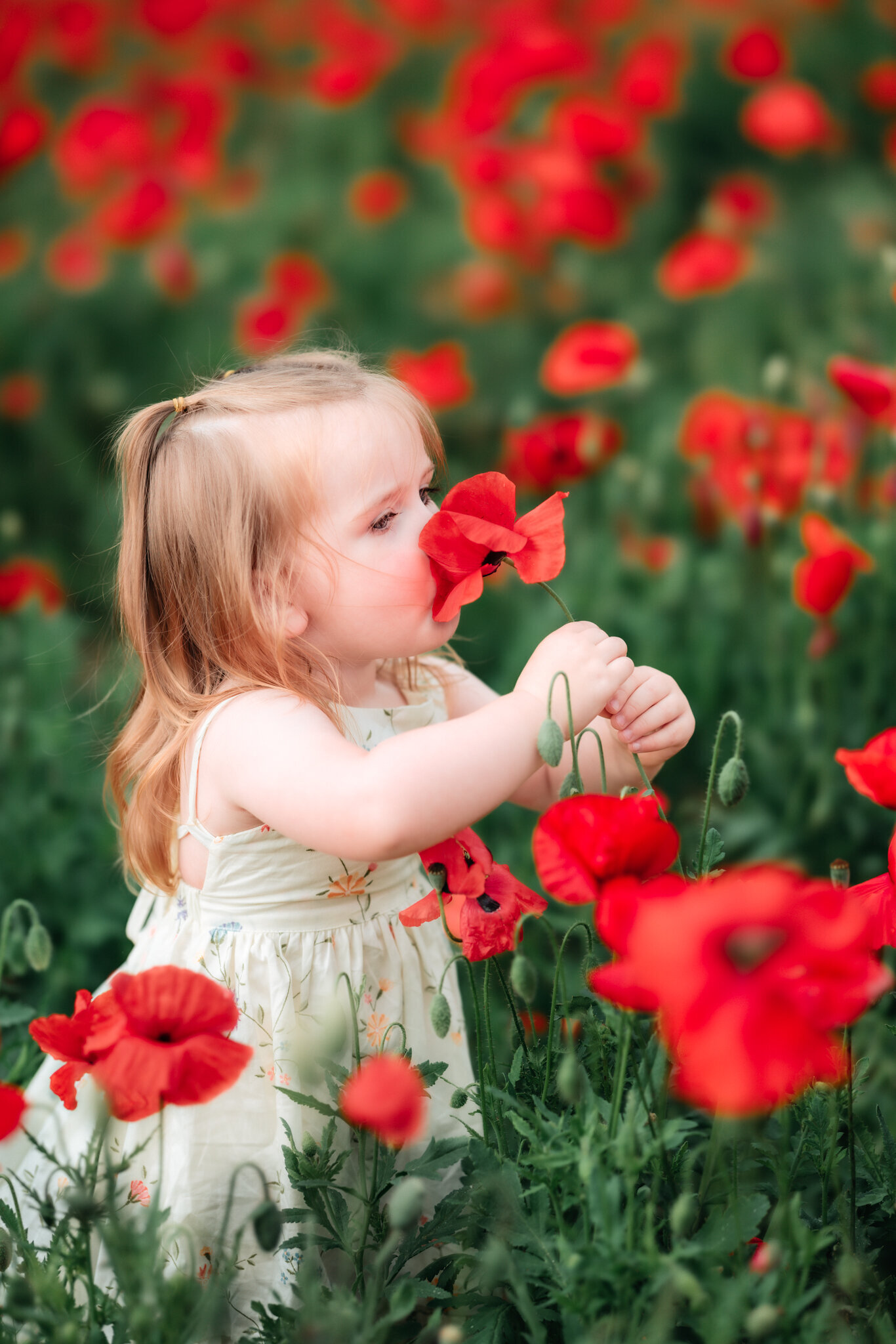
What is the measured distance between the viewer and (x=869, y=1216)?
1030 millimetres

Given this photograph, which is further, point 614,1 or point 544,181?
point 614,1

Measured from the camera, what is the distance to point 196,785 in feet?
→ 3.90

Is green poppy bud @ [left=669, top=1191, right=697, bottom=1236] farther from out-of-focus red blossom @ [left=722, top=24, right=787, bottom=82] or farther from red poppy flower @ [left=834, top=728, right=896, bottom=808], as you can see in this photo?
out-of-focus red blossom @ [left=722, top=24, right=787, bottom=82]

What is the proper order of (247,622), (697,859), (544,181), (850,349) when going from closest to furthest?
1. (697,859)
2. (247,622)
3. (850,349)
4. (544,181)

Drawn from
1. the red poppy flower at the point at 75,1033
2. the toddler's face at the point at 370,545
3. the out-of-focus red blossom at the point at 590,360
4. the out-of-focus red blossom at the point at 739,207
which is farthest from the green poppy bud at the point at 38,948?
the out-of-focus red blossom at the point at 739,207

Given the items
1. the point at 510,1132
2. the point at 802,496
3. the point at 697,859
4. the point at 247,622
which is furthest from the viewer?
the point at 802,496

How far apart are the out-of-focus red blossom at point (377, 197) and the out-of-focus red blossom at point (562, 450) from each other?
1.27 meters

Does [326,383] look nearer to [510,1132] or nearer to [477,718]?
[477,718]

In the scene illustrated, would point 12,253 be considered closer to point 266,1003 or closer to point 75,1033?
point 266,1003

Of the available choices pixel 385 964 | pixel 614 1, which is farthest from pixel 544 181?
pixel 385 964

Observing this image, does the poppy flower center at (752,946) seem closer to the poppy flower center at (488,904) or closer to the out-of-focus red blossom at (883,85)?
the poppy flower center at (488,904)

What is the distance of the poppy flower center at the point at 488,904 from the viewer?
0.99 meters

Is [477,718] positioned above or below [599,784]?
above

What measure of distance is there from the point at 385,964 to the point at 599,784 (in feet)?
0.93
